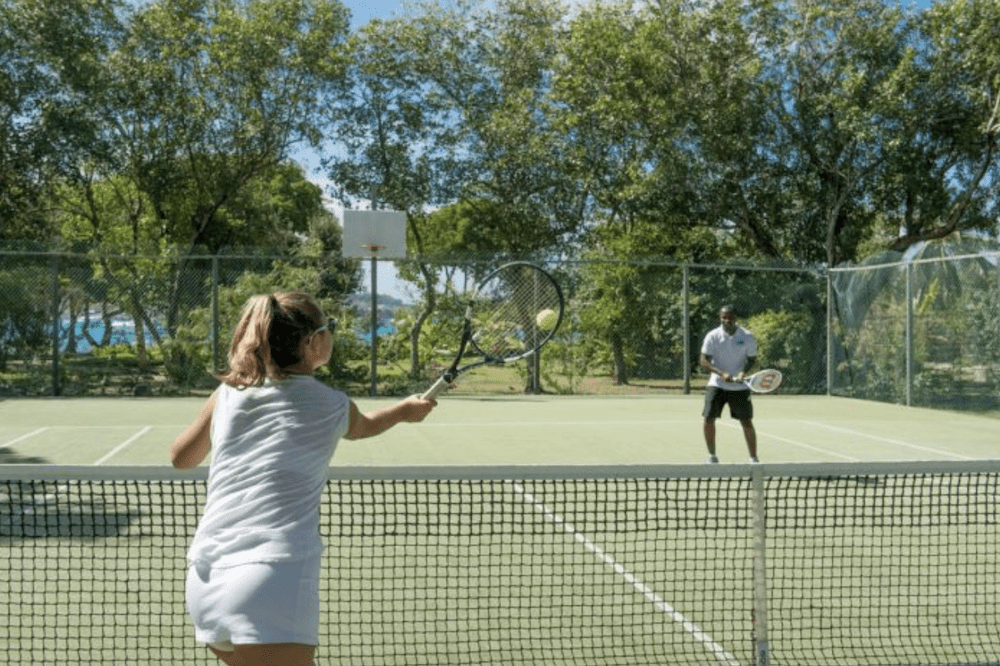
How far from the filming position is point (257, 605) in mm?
2348

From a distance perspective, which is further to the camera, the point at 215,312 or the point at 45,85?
the point at 45,85

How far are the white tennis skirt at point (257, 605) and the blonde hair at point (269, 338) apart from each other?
397 millimetres

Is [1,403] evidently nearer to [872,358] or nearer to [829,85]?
[872,358]

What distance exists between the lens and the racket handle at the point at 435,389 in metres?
3.26

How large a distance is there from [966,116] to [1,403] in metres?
17.8

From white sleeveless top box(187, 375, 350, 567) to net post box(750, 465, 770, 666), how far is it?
1.96m

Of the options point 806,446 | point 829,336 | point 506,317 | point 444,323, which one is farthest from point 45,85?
point 506,317

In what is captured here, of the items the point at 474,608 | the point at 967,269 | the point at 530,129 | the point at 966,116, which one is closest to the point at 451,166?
the point at 530,129

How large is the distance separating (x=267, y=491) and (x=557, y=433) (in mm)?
11208

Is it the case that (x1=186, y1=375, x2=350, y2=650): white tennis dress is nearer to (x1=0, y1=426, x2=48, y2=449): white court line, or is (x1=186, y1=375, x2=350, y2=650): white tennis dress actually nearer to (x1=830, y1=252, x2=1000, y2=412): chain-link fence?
(x1=0, y1=426, x2=48, y2=449): white court line

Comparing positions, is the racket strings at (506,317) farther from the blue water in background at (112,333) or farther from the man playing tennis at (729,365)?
the blue water in background at (112,333)

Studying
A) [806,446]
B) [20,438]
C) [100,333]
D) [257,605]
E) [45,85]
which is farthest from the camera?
[45,85]

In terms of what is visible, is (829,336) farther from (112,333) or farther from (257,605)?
(257,605)

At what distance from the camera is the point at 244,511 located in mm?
2441
